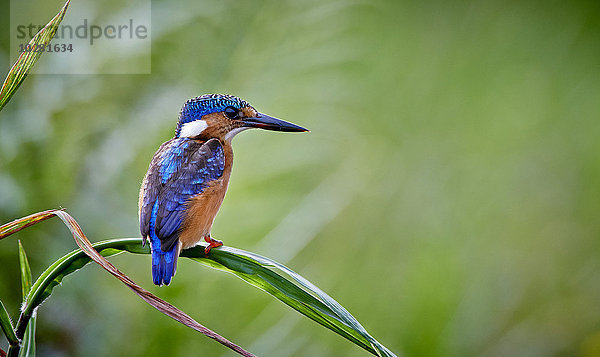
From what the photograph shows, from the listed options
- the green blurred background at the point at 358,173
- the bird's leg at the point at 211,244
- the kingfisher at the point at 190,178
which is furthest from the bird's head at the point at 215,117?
the green blurred background at the point at 358,173

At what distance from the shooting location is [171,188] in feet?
2.34

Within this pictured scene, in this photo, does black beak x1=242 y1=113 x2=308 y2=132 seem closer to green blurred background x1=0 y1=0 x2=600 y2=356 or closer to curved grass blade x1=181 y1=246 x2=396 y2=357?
curved grass blade x1=181 y1=246 x2=396 y2=357

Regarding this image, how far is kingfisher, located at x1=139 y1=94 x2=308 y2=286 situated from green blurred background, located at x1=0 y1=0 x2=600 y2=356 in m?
0.75

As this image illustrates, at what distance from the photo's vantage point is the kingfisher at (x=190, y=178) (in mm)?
668

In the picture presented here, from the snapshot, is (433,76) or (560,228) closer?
(560,228)

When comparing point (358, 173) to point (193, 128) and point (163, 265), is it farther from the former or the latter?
point (163, 265)

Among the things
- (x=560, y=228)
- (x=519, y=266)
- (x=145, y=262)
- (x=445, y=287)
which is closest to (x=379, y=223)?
(x=445, y=287)

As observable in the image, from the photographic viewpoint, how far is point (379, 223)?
179cm

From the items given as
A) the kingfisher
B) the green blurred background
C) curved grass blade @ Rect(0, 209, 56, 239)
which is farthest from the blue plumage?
the green blurred background

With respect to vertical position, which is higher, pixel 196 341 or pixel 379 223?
pixel 379 223

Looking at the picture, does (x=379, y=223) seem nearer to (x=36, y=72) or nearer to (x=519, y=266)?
(x=519, y=266)

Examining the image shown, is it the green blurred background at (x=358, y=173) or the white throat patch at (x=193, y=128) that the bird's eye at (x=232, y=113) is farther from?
the green blurred background at (x=358, y=173)

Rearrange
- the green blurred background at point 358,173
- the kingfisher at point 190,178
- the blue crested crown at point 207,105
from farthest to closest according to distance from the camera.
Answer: the green blurred background at point 358,173 < the blue crested crown at point 207,105 < the kingfisher at point 190,178

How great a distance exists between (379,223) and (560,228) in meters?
0.58
